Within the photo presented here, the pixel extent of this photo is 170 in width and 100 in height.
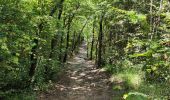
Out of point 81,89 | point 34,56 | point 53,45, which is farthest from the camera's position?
point 53,45

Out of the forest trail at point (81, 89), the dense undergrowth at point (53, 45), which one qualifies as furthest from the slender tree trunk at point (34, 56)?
the forest trail at point (81, 89)

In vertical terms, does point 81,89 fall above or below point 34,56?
below

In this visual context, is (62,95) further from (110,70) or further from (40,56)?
(110,70)

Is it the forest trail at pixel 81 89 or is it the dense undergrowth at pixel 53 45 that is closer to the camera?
the dense undergrowth at pixel 53 45

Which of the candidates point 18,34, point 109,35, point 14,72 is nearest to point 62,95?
point 14,72

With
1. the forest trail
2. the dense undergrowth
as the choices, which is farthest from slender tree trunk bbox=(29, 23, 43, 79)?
the forest trail

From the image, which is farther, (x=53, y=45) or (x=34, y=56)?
(x=53, y=45)

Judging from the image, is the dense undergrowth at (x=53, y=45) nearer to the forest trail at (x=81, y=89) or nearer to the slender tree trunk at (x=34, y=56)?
the slender tree trunk at (x=34, y=56)

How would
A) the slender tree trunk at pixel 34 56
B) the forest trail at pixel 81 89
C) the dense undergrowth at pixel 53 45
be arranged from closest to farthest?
the dense undergrowth at pixel 53 45, the forest trail at pixel 81 89, the slender tree trunk at pixel 34 56

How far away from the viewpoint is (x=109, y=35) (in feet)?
93.0

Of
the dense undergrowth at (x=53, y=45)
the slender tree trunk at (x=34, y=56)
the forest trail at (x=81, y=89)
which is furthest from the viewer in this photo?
the slender tree trunk at (x=34, y=56)

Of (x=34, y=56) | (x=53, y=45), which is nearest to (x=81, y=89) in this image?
(x=34, y=56)

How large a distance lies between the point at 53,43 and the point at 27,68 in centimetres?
398

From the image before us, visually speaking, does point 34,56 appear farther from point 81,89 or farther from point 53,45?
point 53,45
